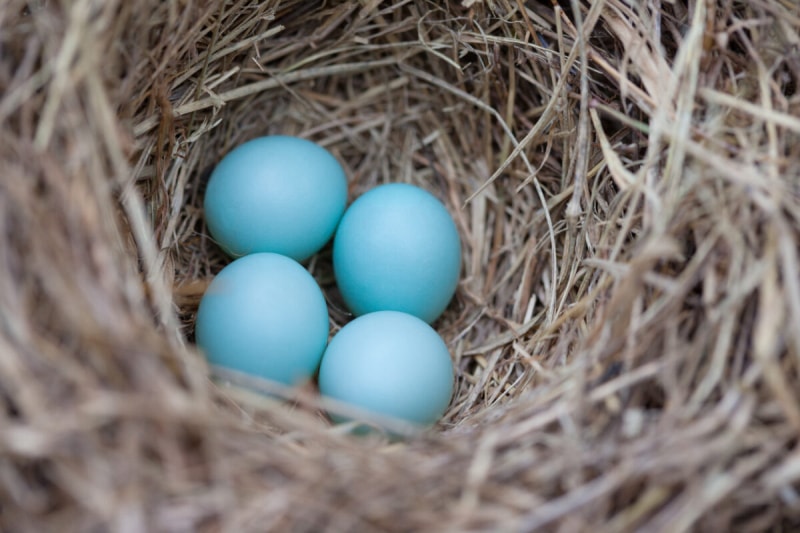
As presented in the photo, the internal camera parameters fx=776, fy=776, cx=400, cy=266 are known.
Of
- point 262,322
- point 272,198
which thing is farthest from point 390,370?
point 272,198

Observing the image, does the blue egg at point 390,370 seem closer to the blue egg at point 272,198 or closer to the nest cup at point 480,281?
the nest cup at point 480,281

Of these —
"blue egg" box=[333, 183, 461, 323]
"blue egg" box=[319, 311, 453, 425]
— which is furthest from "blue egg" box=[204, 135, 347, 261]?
"blue egg" box=[319, 311, 453, 425]

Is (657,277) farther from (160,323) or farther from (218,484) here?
(160,323)

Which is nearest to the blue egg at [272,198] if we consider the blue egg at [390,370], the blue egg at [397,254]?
the blue egg at [397,254]

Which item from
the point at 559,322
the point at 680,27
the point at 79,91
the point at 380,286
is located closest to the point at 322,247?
the point at 380,286

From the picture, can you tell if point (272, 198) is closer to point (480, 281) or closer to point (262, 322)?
point (262, 322)

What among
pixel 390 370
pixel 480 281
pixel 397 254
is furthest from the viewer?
pixel 480 281
